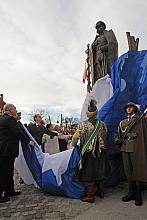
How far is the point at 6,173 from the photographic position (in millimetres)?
4008

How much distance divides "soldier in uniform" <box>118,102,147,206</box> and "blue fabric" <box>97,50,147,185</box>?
0.56m

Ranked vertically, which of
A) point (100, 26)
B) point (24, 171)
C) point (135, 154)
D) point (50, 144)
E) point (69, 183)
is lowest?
point (69, 183)

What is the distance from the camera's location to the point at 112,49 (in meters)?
5.82

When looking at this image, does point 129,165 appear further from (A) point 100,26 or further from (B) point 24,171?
(A) point 100,26

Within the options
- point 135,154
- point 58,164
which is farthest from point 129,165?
point 58,164

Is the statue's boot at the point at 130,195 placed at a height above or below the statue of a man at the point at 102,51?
below

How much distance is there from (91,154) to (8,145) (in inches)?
57.1

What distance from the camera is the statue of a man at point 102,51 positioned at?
5.83m

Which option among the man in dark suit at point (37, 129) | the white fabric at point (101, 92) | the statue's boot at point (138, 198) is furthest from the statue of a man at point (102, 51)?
the statue's boot at point (138, 198)

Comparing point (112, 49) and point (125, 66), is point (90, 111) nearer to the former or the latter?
point (125, 66)

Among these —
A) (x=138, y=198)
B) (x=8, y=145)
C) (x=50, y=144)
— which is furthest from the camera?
(x=50, y=144)

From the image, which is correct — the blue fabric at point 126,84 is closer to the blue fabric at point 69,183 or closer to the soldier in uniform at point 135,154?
the soldier in uniform at point 135,154

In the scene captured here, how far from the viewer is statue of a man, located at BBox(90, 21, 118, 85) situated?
5828mm

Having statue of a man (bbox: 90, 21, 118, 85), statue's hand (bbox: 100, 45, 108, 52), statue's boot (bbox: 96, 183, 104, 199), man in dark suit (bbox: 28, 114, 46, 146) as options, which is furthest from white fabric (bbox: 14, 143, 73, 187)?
statue's hand (bbox: 100, 45, 108, 52)
